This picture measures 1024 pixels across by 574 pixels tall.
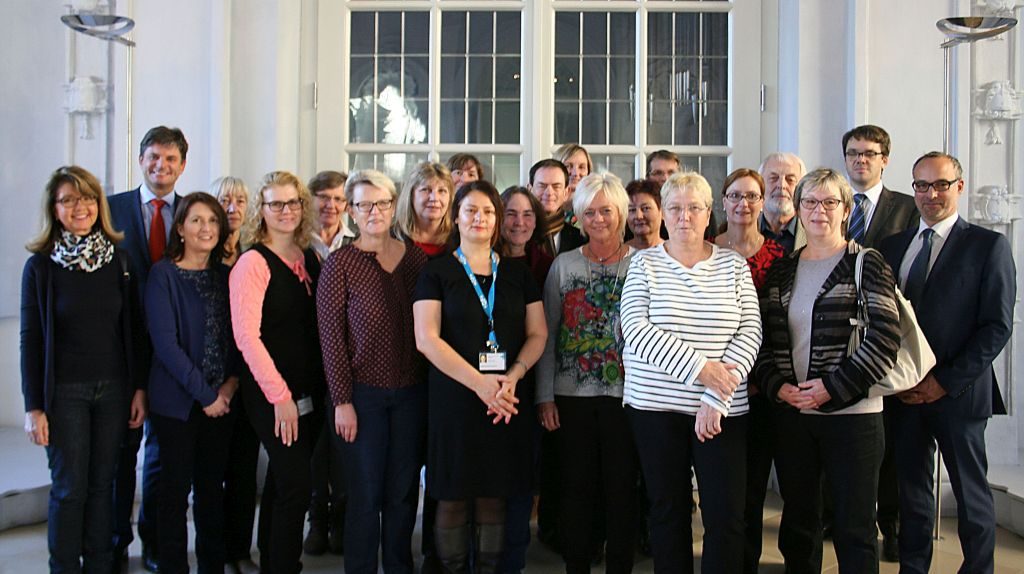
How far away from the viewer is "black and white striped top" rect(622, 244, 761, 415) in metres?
2.90

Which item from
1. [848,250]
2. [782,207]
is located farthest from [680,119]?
[848,250]

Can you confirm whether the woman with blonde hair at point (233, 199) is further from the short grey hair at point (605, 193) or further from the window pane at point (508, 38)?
the window pane at point (508, 38)

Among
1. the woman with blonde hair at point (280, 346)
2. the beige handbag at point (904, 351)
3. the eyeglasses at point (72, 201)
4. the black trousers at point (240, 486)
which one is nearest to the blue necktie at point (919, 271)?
the beige handbag at point (904, 351)

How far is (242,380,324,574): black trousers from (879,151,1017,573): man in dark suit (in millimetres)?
2278

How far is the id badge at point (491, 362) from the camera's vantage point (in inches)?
121

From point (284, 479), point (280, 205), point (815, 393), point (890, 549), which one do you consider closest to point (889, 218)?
point (815, 393)

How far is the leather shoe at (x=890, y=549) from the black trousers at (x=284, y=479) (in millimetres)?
2492

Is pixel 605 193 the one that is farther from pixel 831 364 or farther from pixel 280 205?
pixel 280 205

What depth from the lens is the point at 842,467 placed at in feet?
9.76

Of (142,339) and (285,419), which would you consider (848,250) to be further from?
(142,339)

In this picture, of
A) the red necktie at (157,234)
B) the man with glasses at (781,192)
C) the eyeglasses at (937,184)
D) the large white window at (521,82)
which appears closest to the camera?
the eyeglasses at (937,184)

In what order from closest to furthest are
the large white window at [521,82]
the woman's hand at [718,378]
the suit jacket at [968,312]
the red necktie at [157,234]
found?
the woman's hand at [718,378] → the suit jacket at [968,312] → the red necktie at [157,234] → the large white window at [521,82]

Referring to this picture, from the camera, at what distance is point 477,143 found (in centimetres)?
534

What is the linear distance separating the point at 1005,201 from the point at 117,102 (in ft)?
16.2
